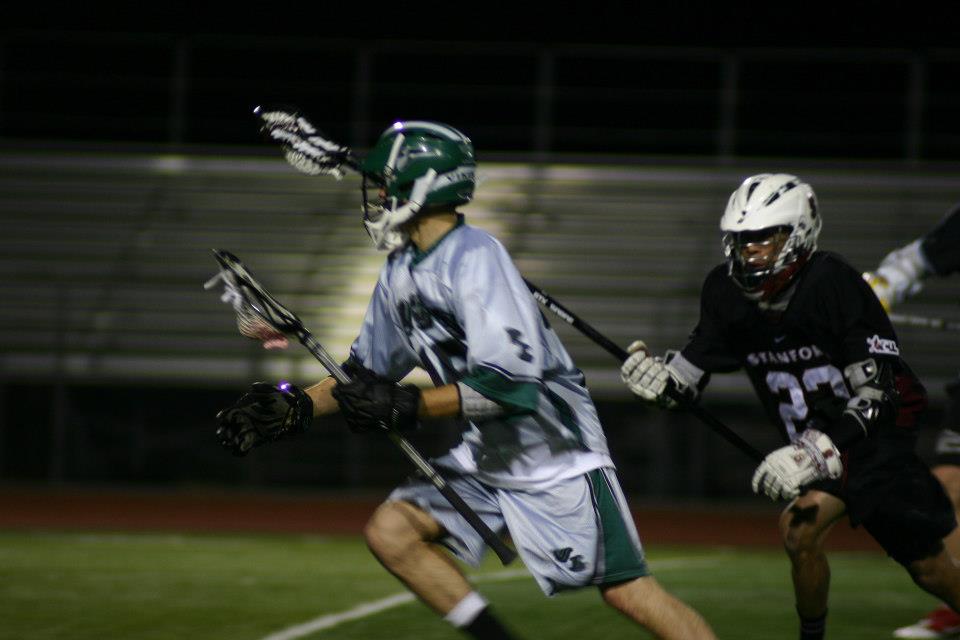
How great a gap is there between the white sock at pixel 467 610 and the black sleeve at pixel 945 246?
229cm

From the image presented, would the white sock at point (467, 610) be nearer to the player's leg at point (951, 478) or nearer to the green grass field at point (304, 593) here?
the green grass field at point (304, 593)

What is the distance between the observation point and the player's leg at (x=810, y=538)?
4.03m

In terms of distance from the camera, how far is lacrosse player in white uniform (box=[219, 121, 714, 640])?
10.5 ft

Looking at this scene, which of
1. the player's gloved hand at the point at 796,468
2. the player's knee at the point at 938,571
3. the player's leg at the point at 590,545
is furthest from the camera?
the player's knee at the point at 938,571

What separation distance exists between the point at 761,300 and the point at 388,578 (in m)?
2.95

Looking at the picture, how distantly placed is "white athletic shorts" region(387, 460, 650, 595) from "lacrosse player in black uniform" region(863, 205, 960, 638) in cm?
155

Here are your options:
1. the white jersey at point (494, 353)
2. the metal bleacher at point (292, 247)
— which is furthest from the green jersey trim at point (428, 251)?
the metal bleacher at point (292, 247)

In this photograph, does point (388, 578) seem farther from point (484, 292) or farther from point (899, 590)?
point (484, 292)

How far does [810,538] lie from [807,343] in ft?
1.95

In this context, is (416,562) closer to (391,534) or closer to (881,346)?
(391,534)

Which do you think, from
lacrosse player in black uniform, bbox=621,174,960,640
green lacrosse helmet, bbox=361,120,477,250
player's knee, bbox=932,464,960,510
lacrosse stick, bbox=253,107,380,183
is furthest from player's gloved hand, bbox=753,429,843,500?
player's knee, bbox=932,464,960,510

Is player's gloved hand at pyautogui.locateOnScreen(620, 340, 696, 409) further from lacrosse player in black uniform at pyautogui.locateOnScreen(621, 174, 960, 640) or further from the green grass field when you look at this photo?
the green grass field

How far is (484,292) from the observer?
3197 millimetres

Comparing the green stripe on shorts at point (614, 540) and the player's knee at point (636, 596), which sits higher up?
the green stripe on shorts at point (614, 540)
